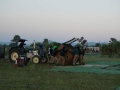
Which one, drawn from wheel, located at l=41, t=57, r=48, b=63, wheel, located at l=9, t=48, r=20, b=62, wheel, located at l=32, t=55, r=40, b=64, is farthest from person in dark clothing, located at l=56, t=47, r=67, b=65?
wheel, located at l=9, t=48, r=20, b=62

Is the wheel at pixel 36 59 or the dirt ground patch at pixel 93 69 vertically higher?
the wheel at pixel 36 59

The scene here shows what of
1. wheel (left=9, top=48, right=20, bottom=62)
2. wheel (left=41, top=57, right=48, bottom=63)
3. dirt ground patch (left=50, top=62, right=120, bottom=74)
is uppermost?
wheel (left=9, top=48, right=20, bottom=62)

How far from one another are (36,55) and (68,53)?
2.75 m

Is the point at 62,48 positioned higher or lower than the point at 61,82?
higher

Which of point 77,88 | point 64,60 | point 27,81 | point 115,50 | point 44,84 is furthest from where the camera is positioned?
point 115,50

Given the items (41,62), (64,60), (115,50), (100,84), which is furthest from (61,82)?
(115,50)

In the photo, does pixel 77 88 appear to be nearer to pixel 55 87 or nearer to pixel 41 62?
pixel 55 87

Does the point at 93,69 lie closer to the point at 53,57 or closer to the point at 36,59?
the point at 53,57

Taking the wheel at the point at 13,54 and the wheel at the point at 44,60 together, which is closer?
the wheel at the point at 13,54

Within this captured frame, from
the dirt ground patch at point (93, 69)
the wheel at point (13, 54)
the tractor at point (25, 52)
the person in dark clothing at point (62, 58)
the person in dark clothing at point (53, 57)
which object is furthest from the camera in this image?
the wheel at point (13, 54)

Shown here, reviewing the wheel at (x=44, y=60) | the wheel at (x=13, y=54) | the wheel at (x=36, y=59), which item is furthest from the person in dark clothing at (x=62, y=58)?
the wheel at (x=13, y=54)

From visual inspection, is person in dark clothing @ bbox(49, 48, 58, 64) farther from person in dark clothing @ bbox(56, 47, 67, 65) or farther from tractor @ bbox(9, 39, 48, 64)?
tractor @ bbox(9, 39, 48, 64)

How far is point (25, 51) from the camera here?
2286cm

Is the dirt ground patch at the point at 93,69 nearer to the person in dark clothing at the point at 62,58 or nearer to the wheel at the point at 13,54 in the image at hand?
the person in dark clothing at the point at 62,58
